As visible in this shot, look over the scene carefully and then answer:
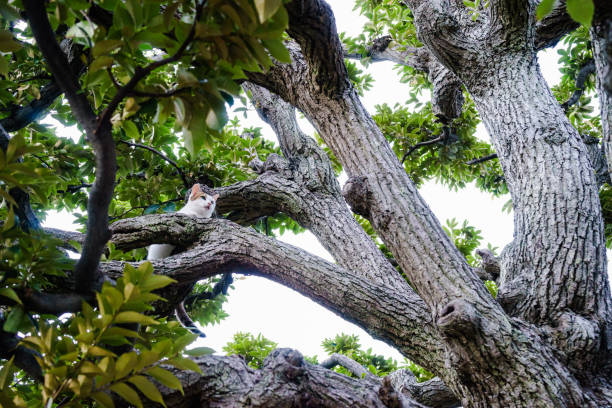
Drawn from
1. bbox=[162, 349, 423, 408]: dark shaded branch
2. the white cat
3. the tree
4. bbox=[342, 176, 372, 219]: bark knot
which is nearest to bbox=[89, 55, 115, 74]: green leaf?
the tree

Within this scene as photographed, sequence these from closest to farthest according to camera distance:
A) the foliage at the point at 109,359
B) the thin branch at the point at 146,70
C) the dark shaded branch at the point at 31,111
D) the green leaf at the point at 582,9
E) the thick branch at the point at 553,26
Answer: the green leaf at the point at 582,9 < the thin branch at the point at 146,70 < the foliage at the point at 109,359 < the dark shaded branch at the point at 31,111 < the thick branch at the point at 553,26

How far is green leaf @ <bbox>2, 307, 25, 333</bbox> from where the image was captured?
4.59ft

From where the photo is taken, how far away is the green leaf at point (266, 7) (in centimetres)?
99

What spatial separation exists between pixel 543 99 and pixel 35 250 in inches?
110

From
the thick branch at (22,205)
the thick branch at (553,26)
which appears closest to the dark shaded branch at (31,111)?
the thick branch at (22,205)

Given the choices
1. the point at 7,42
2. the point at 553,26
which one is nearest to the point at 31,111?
the point at 7,42

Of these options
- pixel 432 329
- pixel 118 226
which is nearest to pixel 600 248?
pixel 432 329

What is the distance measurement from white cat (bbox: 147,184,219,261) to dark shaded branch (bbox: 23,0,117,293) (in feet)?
6.04

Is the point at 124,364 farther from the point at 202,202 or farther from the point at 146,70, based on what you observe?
the point at 202,202

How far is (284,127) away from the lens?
155 inches

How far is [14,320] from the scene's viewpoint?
4.67 ft

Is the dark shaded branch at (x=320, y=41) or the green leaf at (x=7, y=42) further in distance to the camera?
the dark shaded branch at (x=320, y=41)

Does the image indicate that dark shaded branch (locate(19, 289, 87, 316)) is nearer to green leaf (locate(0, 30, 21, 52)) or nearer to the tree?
the tree

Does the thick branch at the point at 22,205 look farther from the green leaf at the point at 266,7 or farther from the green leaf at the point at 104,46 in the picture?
the green leaf at the point at 266,7
